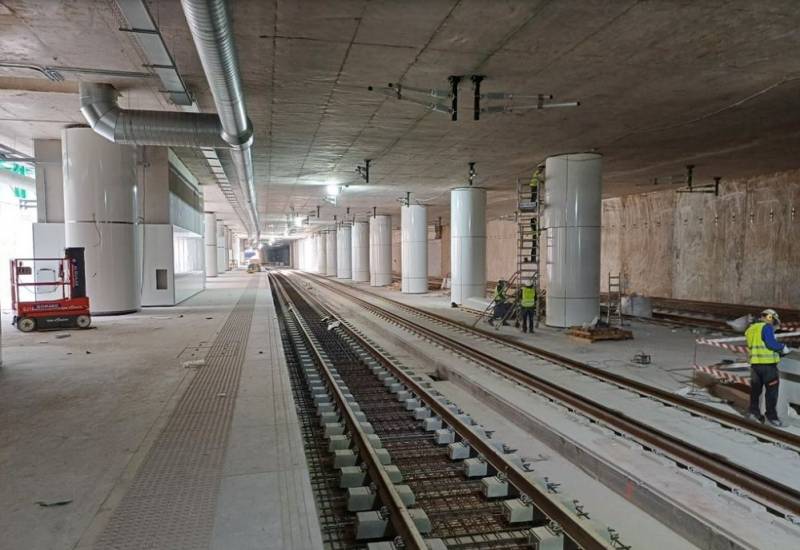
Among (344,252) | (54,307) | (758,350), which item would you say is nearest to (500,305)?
(758,350)

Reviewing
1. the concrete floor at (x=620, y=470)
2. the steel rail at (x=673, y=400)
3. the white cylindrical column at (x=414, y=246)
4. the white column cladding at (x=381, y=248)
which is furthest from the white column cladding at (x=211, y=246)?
the concrete floor at (x=620, y=470)

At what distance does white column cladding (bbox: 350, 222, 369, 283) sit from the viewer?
39250 millimetres

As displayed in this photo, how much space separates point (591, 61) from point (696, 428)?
5.36 m

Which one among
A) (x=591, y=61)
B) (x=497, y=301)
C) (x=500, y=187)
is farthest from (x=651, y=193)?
(x=591, y=61)

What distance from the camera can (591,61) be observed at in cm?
766

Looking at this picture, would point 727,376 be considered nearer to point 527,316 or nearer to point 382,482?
point 382,482

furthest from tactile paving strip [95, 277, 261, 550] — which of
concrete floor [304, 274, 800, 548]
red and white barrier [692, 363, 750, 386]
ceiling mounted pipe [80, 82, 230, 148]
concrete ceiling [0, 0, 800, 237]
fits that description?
red and white barrier [692, 363, 750, 386]

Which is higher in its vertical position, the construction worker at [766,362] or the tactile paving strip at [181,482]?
the construction worker at [766,362]

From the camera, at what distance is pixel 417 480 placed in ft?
16.5

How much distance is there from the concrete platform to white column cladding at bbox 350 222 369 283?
29.5 m

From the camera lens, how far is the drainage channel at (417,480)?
394 centimetres

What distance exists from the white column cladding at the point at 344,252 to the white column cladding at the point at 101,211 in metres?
28.5

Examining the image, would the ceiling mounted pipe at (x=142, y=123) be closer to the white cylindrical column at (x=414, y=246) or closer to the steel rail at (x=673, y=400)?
the steel rail at (x=673, y=400)

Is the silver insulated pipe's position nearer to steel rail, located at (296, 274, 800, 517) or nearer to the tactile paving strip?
the tactile paving strip
